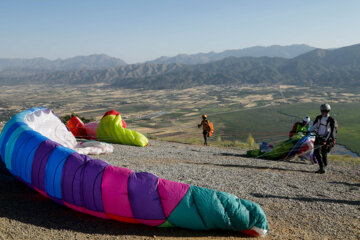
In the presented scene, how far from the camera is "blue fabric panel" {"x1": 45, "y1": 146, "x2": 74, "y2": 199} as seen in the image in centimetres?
680

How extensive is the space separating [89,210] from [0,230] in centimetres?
171

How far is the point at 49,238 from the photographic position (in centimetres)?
560

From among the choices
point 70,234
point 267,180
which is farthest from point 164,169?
point 70,234

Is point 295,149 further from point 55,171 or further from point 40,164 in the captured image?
point 40,164

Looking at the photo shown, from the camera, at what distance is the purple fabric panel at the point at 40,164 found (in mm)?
7137

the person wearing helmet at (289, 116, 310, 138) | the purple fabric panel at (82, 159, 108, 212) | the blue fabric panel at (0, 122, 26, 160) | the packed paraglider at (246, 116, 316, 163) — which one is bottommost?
the packed paraglider at (246, 116, 316, 163)

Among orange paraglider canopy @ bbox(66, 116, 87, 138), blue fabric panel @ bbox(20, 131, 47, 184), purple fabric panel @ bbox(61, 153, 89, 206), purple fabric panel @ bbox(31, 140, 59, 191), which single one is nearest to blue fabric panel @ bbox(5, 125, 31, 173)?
blue fabric panel @ bbox(20, 131, 47, 184)

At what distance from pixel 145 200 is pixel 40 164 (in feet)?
9.81

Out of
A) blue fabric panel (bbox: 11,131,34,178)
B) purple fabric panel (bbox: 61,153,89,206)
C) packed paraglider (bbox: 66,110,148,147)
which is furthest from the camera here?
packed paraglider (bbox: 66,110,148,147)

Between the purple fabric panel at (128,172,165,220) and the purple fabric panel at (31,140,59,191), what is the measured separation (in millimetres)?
2417

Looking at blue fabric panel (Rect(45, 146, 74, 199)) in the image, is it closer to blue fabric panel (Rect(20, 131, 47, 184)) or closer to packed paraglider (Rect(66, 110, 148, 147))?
blue fabric panel (Rect(20, 131, 47, 184))

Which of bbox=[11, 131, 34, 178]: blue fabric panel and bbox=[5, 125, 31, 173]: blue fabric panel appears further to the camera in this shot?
bbox=[5, 125, 31, 173]: blue fabric panel

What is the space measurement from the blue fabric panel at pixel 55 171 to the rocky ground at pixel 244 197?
444 mm

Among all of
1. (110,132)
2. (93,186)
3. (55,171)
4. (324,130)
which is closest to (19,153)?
(55,171)
